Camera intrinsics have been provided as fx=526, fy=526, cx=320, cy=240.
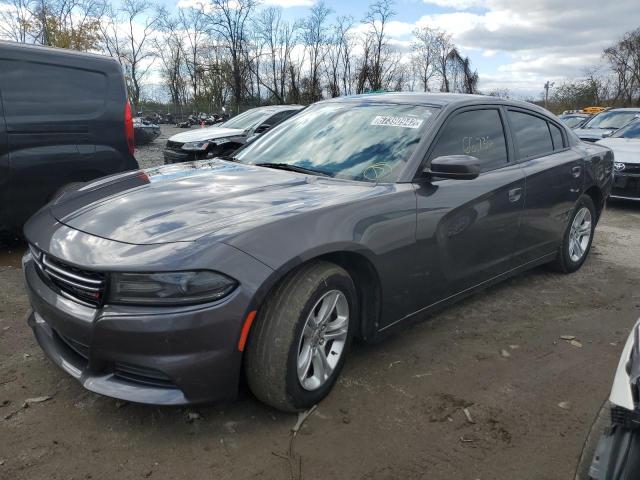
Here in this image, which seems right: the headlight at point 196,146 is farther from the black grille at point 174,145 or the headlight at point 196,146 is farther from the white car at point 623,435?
the white car at point 623,435

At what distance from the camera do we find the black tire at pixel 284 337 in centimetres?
234

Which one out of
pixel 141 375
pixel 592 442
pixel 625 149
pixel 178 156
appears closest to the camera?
pixel 141 375

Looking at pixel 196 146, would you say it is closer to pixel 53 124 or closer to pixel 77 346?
pixel 53 124

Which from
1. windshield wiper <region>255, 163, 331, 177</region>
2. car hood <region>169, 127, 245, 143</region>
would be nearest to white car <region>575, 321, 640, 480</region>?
windshield wiper <region>255, 163, 331, 177</region>

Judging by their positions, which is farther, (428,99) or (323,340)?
(428,99)

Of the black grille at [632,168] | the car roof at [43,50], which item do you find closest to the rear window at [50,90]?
the car roof at [43,50]

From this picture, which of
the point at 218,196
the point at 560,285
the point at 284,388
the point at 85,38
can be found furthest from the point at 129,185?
the point at 85,38

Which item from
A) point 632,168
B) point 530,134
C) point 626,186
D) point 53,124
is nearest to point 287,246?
point 530,134

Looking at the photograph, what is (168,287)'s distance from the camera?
7.07 ft

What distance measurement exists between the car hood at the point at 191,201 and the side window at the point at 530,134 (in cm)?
173

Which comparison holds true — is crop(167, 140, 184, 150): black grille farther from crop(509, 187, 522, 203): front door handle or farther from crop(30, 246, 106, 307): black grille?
crop(30, 246, 106, 307): black grille

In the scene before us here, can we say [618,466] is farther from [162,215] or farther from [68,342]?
[68,342]

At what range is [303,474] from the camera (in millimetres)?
2209

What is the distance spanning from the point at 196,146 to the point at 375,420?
8.04 meters
